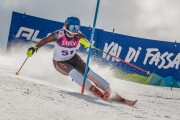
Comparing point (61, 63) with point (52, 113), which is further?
point (61, 63)

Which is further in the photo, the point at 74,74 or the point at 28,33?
the point at 28,33

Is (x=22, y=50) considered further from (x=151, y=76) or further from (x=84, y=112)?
(x=84, y=112)

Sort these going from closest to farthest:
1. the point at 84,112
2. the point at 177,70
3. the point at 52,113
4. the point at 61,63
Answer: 1. the point at 52,113
2. the point at 84,112
3. the point at 61,63
4. the point at 177,70

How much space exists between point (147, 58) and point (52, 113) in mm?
10216

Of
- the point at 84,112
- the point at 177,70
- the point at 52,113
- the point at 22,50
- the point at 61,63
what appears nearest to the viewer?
the point at 52,113

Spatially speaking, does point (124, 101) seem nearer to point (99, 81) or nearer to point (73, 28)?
point (99, 81)

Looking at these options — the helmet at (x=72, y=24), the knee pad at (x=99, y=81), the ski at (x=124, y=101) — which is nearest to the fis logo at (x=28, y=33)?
the helmet at (x=72, y=24)

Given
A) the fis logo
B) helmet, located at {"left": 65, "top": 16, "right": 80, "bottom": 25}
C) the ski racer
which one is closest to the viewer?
helmet, located at {"left": 65, "top": 16, "right": 80, "bottom": 25}

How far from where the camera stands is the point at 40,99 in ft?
16.5

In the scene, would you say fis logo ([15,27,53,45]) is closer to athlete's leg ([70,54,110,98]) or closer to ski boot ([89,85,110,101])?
athlete's leg ([70,54,110,98])

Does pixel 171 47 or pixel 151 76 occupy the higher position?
pixel 171 47

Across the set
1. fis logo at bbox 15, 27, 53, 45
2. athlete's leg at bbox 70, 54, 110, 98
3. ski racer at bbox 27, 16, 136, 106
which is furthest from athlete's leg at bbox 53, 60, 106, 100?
fis logo at bbox 15, 27, 53, 45

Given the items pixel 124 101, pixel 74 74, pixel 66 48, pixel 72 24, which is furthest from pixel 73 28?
pixel 124 101

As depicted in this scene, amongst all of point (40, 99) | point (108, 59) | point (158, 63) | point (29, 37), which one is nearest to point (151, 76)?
point (158, 63)
